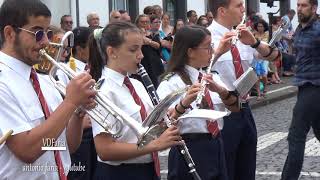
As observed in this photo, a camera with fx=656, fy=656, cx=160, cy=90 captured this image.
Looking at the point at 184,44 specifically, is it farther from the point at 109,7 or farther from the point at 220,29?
the point at 109,7

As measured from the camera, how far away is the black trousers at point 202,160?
4238 millimetres

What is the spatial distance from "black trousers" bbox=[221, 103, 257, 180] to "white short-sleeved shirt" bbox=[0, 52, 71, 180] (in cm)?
206

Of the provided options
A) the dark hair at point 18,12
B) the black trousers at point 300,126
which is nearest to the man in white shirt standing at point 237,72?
the black trousers at point 300,126

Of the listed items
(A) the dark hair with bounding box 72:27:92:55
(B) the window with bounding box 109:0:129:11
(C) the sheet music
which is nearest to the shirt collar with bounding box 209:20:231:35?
(A) the dark hair with bounding box 72:27:92:55

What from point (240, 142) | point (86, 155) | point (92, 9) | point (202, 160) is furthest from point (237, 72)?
point (92, 9)

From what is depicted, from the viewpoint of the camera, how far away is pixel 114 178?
12.2ft

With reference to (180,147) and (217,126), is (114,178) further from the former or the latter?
(217,126)

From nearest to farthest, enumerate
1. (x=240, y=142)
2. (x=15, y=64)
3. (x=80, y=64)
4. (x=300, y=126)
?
(x=15, y=64) < (x=240, y=142) < (x=80, y=64) < (x=300, y=126)

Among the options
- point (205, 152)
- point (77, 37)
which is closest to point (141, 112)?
point (205, 152)

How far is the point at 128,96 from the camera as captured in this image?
371cm

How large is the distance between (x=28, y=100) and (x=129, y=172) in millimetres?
933

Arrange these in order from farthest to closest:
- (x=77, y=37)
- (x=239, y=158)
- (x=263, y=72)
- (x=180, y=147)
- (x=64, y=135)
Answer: (x=263, y=72) < (x=77, y=37) < (x=239, y=158) < (x=180, y=147) < (x=64, y=135)

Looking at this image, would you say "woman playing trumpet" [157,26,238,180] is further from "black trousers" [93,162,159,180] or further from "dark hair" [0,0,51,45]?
"dark hair" [0,0,51,45]

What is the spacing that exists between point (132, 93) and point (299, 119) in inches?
113
